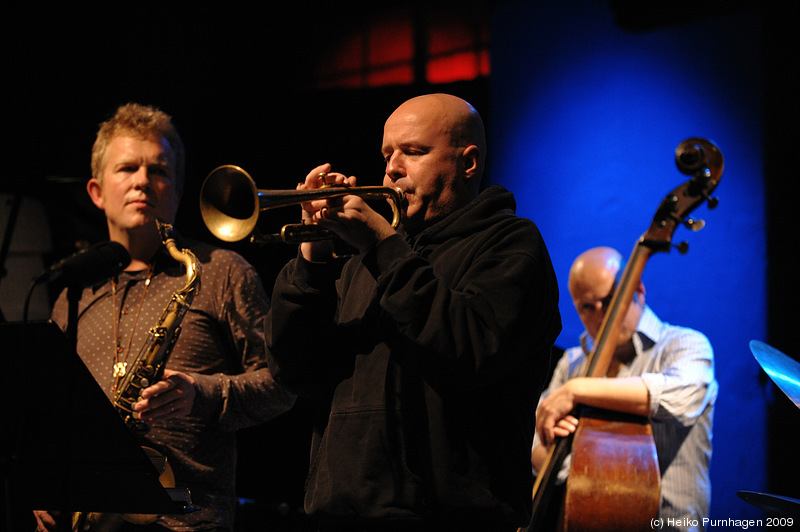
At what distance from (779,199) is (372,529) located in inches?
109

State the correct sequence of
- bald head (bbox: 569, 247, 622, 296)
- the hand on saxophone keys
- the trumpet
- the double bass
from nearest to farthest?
the trumpet, the hand on saxophone keys, the double bass, bald head (bbox: 569, 247, 622, 296)

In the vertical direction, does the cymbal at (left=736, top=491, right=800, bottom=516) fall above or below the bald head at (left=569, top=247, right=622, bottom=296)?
below

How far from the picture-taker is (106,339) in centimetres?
275

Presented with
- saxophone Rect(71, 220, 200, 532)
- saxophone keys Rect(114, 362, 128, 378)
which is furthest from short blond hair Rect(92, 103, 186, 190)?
saxophone keys Rect(114, 362, 128, 378)

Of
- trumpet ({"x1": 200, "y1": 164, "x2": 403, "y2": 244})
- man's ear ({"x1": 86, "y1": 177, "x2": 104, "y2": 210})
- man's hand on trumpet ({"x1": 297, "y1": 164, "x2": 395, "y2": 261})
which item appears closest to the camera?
man's hand on trumpet ({"x1": 297, "y1": 164, "x2": 395, "y2": 261})

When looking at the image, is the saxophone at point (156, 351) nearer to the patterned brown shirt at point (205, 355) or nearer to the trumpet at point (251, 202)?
the patterned brown shirt at point (205, 355)

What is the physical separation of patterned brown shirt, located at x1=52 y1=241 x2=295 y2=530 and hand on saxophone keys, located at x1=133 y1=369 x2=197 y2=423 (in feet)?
0.14

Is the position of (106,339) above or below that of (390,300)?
below

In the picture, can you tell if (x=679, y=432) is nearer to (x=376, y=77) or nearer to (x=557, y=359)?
(x=557, y=359)

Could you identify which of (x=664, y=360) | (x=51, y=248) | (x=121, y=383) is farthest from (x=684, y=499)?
(x=51, y=248)

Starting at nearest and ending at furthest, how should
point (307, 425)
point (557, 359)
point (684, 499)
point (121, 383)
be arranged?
point (121, 383), point (684, 499), point (307, 425), point (557, 359)

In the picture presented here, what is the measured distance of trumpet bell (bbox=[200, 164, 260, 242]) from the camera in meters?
2.06

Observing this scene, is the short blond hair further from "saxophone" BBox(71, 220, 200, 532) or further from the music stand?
the music stand

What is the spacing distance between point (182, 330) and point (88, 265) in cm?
86
